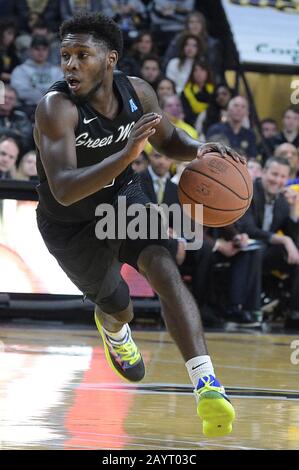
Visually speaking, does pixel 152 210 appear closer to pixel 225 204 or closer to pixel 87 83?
pixel 225 204

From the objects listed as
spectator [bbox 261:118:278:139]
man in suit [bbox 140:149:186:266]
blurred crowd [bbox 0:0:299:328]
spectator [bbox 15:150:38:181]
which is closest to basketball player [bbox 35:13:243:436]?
man in suit [bbox 140:149:186:266]

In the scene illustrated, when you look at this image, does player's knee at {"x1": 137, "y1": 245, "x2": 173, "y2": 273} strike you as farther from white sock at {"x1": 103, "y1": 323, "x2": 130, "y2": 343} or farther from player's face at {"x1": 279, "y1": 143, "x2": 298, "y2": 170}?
player's face at {"x1": 279, "y1": 143, "x2": 298, "y2": 170}

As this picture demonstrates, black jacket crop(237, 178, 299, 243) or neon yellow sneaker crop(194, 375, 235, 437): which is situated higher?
black jacket crop(237, 178, 299, 243)

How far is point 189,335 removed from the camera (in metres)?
4.19

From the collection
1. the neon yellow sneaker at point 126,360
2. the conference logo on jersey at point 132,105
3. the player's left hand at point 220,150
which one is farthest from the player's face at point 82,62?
the neon yellow sneaker at point 126,360

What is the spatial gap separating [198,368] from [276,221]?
5274 mm

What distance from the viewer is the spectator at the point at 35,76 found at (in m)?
10.8

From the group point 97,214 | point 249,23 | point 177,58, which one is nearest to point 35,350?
point 97,214

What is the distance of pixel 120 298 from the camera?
497 centimetres

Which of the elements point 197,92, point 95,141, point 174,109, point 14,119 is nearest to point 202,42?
point 197,92

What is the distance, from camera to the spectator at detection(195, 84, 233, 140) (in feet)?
36.1

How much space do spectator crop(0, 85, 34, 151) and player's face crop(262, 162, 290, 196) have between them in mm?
2221

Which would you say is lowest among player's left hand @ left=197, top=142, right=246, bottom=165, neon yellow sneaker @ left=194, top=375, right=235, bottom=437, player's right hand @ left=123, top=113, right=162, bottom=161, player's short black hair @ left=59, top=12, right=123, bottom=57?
neon yellow sneaker @ left=194, top=375, right=235, bottom=437

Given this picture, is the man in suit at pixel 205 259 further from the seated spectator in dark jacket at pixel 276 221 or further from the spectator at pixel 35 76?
the spectator at pixel 35 76
